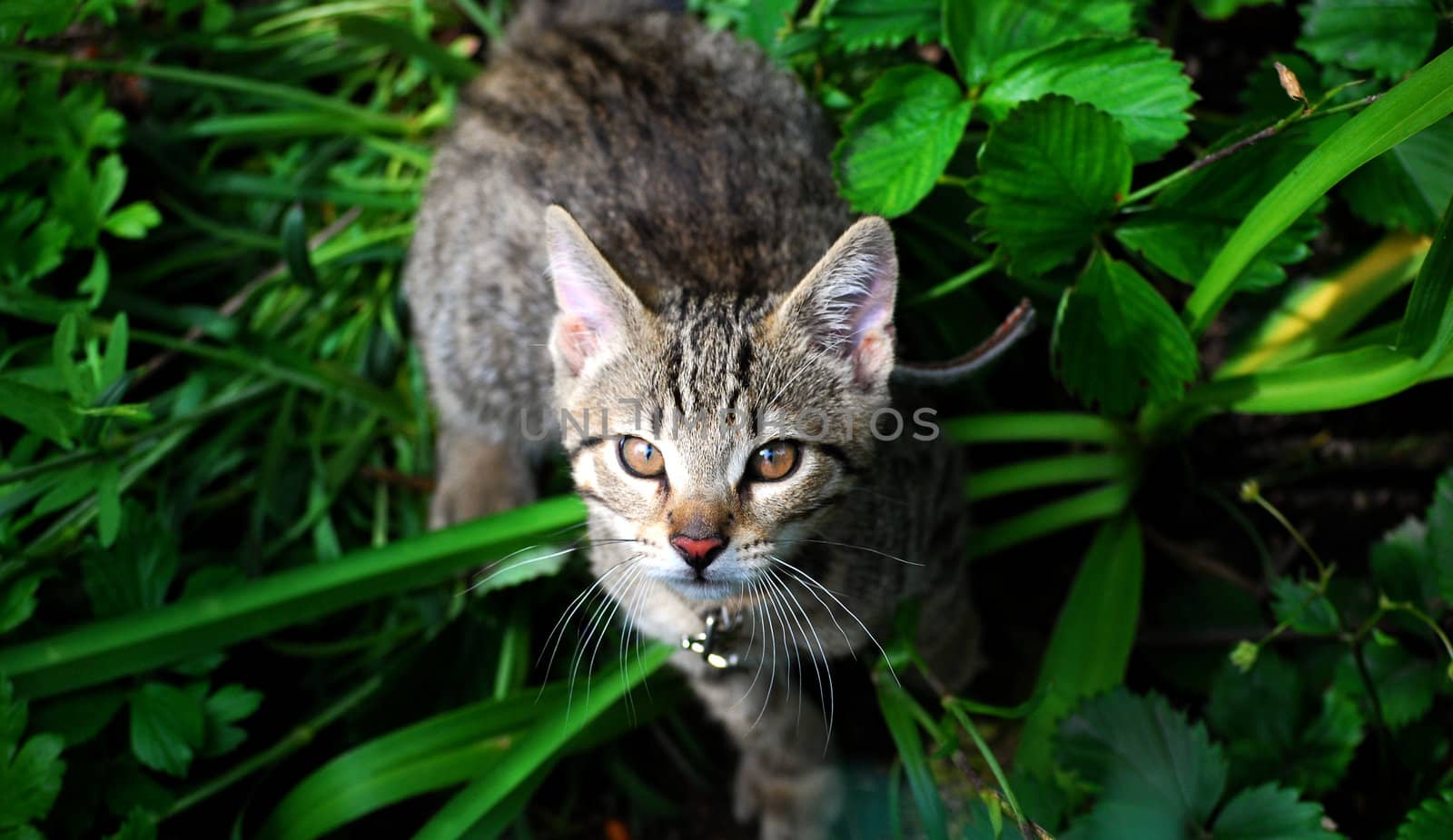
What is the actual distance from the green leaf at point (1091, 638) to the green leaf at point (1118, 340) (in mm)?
580

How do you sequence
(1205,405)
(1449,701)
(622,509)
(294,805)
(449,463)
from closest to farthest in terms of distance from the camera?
(622,509)
(294,805)
(1205,405)
(1449,701)
(449,463)

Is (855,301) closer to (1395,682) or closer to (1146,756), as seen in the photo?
(1146,756)

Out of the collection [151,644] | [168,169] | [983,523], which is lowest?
[983,523]

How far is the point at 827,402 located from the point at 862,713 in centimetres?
132

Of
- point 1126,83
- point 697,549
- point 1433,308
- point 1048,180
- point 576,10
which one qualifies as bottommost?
point 697,549

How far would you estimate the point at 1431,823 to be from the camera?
1889mm

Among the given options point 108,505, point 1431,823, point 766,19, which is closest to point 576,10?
point 766,19

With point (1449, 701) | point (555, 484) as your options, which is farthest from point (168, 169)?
Answer: point (1449, 701)

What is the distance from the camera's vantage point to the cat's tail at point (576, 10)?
302 centimetres

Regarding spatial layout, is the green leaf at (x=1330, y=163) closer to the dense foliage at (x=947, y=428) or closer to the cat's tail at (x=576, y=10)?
the dense foliage at (x=947, y=428)

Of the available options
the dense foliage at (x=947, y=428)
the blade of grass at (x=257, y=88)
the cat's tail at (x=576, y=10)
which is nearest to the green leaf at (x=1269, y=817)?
the dense foliage at (x=947, y=428)

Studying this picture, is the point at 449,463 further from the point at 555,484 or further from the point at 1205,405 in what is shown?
the point at 1205,405

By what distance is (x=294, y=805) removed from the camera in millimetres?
2328

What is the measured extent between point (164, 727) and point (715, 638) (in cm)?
A: 127
